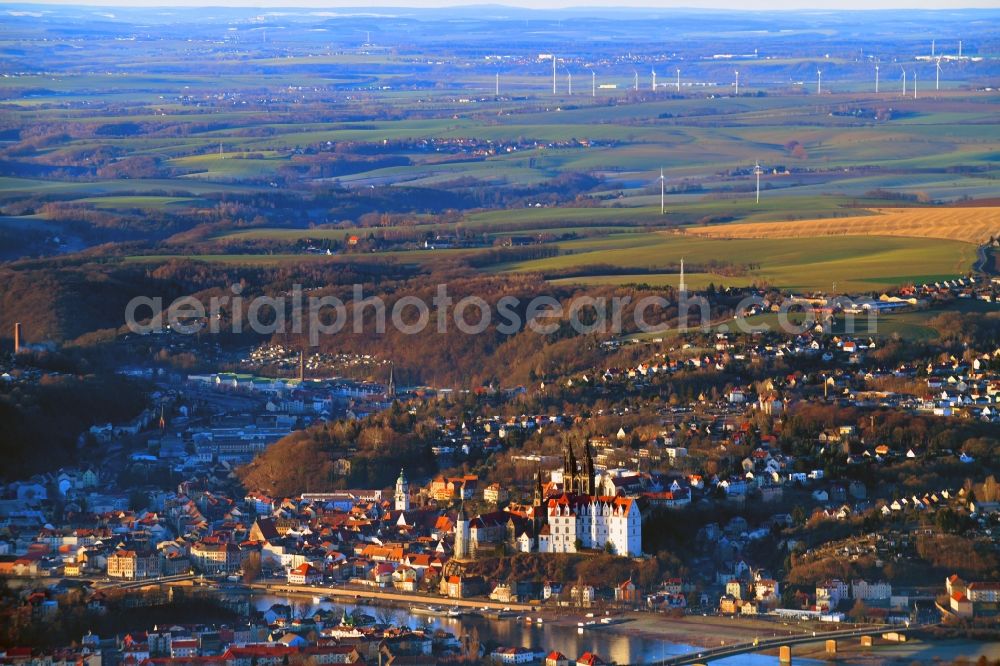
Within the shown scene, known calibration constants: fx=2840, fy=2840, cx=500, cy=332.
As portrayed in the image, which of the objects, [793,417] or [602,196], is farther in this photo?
[602,196]

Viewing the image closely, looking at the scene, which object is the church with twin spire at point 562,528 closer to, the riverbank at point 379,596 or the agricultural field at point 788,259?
the riverbank at point 379,596

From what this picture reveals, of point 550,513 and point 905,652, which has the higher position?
point 550,513

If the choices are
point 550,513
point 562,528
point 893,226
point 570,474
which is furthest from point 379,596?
point 893,226

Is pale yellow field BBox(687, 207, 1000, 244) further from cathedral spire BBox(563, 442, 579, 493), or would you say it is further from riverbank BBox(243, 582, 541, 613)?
riverbank BBox(243, 582, 541, 613)

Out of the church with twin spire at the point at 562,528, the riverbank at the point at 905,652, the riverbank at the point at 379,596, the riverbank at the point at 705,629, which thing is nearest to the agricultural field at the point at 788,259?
the church with twin spire at the point at 562,528

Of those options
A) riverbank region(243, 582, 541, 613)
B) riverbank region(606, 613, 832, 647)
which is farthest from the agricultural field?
riverbank region(606, 613, 832, 647)

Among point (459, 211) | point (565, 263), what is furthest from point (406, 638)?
point (459, 211)

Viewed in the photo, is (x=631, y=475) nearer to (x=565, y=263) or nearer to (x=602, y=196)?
(x=565, y=263)

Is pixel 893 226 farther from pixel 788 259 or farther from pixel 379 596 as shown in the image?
pixel 379 596
